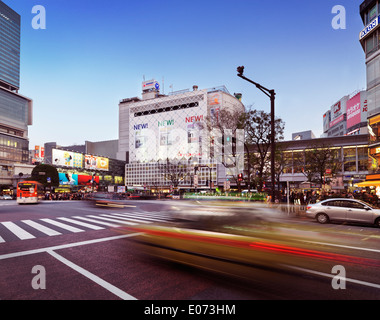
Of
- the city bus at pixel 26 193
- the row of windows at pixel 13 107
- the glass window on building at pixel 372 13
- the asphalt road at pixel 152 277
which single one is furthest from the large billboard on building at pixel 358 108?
the row of windows at pixel 13 107

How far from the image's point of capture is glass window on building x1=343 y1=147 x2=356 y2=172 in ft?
184

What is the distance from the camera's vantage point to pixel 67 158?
322 ft

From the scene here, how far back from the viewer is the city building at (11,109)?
104188 millimetres

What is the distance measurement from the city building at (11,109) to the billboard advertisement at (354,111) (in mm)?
123514

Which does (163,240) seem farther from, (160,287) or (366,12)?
(366,12)

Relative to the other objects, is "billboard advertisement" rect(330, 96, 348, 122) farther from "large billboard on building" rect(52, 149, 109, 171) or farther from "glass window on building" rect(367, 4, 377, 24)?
"large billboard on building" rect(52, 149, 109, 171)

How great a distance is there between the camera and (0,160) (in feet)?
331

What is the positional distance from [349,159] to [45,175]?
7513 cm

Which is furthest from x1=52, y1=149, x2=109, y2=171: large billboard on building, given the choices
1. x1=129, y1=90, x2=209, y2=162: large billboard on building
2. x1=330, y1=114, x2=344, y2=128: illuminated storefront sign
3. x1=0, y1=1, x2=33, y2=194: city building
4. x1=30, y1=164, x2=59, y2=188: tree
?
x1=330, y1=114, x2=344, y2=128: illuminated storefront sign

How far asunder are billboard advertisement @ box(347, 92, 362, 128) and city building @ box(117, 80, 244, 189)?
40104mm
